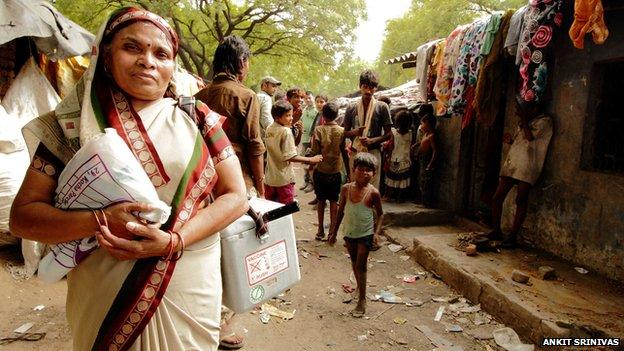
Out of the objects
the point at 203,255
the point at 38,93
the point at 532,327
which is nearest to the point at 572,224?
the point at 532,327

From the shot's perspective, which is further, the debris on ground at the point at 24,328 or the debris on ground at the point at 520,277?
the debris on ground at the point at 520,277

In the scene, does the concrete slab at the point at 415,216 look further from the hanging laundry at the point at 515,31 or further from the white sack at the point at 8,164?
the white sack at the point at 8,164

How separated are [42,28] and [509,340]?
17.2 ft

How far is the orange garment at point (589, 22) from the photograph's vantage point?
10.2ft

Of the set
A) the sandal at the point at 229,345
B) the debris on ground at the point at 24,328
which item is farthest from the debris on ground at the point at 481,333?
the debris on ground at the point at 24,328

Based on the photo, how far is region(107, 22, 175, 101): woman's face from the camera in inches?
47.7

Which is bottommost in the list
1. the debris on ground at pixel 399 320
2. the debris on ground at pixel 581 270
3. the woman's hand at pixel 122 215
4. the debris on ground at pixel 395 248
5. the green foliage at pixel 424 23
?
the debris on ground at pixel 399 320

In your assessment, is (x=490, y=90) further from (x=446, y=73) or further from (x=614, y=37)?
(x=614, y=37)

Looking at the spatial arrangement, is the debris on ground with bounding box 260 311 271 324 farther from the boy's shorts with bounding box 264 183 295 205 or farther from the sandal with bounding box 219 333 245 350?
the boy's shorts with bounding box 264 183 295 205

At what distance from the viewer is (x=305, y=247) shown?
566 centimetres

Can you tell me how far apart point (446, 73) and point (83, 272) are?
5.27 metres

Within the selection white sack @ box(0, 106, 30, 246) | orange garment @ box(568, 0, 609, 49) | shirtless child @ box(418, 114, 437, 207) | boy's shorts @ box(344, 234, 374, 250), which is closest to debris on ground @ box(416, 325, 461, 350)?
boy's shorts @ box(344, 234, 374, 250)

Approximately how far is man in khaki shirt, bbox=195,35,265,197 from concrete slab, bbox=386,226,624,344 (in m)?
2.49

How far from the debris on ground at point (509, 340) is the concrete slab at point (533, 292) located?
0.24 ft
